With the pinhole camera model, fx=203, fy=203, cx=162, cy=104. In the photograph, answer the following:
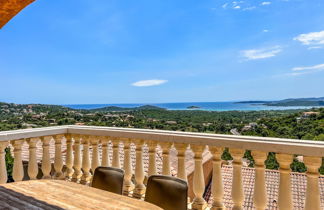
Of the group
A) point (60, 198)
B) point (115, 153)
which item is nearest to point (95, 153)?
point (115, 153)

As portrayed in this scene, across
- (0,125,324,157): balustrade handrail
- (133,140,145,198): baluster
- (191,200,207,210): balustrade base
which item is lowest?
(191,200,207,210): balustrade base

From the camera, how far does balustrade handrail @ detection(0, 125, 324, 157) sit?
5.20 ft

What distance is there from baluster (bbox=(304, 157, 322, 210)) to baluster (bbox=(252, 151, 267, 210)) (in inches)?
11.9

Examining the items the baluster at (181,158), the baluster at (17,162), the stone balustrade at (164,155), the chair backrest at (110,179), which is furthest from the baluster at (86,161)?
the baluster at (181,158)

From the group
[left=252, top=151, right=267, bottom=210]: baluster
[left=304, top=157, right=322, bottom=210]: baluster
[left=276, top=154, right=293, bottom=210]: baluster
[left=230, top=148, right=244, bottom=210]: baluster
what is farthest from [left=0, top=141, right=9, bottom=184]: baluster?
[left=304, top=157, right=322, bottom=210]: baluster

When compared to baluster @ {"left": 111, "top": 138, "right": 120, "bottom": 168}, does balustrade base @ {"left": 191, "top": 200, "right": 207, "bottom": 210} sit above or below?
below

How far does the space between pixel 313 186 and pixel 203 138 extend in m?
0.91

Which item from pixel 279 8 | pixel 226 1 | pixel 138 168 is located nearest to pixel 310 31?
pixel 279 8

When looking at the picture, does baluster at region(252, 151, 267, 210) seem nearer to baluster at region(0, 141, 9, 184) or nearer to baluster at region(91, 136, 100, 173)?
baluster at region(91, 136, 100, 173)

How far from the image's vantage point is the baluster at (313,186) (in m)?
1.54

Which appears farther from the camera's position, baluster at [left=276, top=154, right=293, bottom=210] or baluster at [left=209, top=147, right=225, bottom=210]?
baluster at [left=209, top=147, right=225, bottom=210]

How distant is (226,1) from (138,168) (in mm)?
5635

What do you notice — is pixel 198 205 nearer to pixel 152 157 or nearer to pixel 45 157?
pixel 152 157

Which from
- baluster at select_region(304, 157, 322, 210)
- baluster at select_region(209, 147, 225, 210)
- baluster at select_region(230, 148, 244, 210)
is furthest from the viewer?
baluster at select_region(209, 147, 225, 210)
